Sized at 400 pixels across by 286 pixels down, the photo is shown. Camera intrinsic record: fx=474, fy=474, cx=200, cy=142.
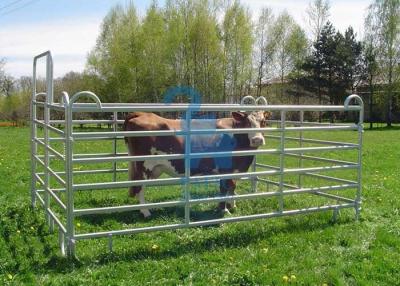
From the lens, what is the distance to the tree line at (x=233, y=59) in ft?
122

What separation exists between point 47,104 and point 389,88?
43.1 meters

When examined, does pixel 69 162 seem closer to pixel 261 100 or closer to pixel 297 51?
pixel 261 100

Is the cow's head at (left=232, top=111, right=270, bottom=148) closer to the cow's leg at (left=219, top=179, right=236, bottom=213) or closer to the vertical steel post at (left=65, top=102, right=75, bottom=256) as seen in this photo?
the cow's leg at (left=219, top=179, right=236, bottom=213)

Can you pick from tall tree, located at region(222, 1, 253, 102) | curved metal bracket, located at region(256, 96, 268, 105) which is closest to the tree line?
tall tree, located at region(222, 1, 253, 102)

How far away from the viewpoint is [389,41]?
44.6m

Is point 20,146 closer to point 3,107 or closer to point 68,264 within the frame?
point 68,264

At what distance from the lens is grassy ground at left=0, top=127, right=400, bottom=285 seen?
503 centimetres

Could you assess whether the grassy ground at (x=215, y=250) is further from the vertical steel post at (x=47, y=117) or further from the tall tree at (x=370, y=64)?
the tall tree at (x=370, y=64)

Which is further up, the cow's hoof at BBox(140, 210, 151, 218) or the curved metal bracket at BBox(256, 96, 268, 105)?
the curved metal bracket at BBox(256, 96, 268, 105)

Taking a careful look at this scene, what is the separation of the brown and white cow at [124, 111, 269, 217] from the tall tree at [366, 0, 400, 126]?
39412 millimetres

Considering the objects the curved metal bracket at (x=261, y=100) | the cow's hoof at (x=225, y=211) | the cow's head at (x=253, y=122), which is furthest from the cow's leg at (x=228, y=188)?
the curved metal bracket at (x=261, y=100)

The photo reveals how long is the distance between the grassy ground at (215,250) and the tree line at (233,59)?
28.5 meters

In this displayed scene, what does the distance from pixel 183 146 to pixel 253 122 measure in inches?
47.6

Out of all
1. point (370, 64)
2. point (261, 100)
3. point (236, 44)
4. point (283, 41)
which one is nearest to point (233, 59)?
point (236, 44)
